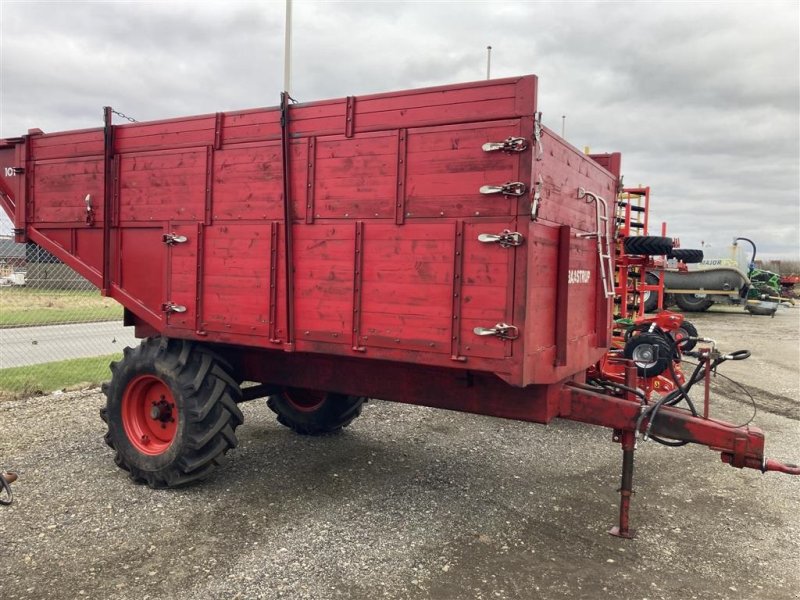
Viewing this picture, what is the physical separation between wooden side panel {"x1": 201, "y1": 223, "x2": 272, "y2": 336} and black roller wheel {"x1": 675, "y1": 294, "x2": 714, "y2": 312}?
905 inches

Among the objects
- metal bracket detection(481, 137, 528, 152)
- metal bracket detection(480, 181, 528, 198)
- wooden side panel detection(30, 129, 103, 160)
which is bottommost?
metal bracket detection(480, 181, 528, 198)

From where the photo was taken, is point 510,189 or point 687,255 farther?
point 687,255

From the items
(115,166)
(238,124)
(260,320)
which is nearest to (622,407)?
(260,320)

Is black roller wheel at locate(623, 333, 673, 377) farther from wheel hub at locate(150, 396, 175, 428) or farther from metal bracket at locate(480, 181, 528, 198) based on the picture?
wheel hub at locate(150, 396, 175, 428)

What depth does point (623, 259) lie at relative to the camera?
762 centimetres

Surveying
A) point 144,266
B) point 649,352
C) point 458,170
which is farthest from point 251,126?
point 649,352

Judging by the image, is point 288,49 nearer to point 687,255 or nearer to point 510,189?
point 510,189

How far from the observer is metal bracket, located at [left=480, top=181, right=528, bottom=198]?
3.47 meters

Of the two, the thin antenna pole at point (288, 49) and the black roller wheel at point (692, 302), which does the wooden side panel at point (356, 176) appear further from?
the black roller wheel at point (692, 302)

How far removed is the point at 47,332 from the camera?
1391 centimetres

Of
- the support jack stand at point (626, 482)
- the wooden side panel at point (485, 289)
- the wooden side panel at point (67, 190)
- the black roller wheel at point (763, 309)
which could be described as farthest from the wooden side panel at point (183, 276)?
the black roller wheel at point (763, 309)

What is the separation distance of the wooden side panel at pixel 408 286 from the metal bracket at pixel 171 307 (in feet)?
5.25

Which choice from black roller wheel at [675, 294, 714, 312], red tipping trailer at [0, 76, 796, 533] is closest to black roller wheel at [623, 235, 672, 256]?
red tipping trailer at [0, 76, 796, 533]

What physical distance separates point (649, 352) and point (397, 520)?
3159 mm
